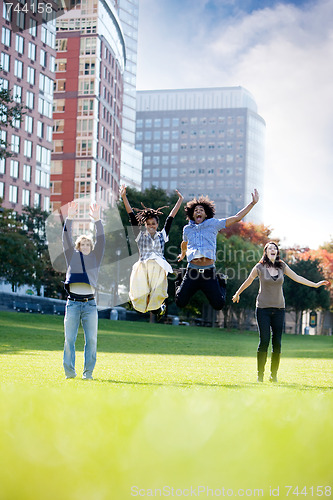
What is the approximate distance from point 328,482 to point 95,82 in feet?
390

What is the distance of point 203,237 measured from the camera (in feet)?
35.3

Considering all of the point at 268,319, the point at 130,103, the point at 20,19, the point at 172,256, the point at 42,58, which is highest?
the point at 130,103

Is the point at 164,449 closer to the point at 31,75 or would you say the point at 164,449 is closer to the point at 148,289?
the point at 148,289

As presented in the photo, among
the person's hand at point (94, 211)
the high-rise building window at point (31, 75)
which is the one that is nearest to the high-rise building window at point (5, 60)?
the high-rise building window at point (31, 75)

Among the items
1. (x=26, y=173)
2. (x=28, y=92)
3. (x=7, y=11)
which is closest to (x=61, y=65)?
(x=28, y=92)

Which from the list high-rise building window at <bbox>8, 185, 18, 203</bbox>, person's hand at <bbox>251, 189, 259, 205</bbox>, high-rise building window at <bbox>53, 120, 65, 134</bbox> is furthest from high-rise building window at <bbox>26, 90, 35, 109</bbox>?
person's hand at <bbox>251, 189, 259, 205</bbox>

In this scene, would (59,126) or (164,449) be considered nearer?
(164,449)

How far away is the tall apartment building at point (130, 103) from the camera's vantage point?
16738 cm

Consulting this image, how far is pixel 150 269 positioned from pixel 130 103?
574 ft

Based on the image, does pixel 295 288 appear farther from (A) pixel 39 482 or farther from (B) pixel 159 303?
(A) pixel 39 482

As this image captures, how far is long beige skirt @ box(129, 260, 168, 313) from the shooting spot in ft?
34.8

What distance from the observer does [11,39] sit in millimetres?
89500

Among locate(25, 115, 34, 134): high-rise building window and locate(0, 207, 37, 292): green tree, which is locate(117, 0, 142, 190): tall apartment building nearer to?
locate(25, 115, 34, 134): high-rise building window

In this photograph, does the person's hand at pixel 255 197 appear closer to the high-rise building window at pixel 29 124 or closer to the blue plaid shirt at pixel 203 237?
the blue plaid shirt at pixel 203 237
